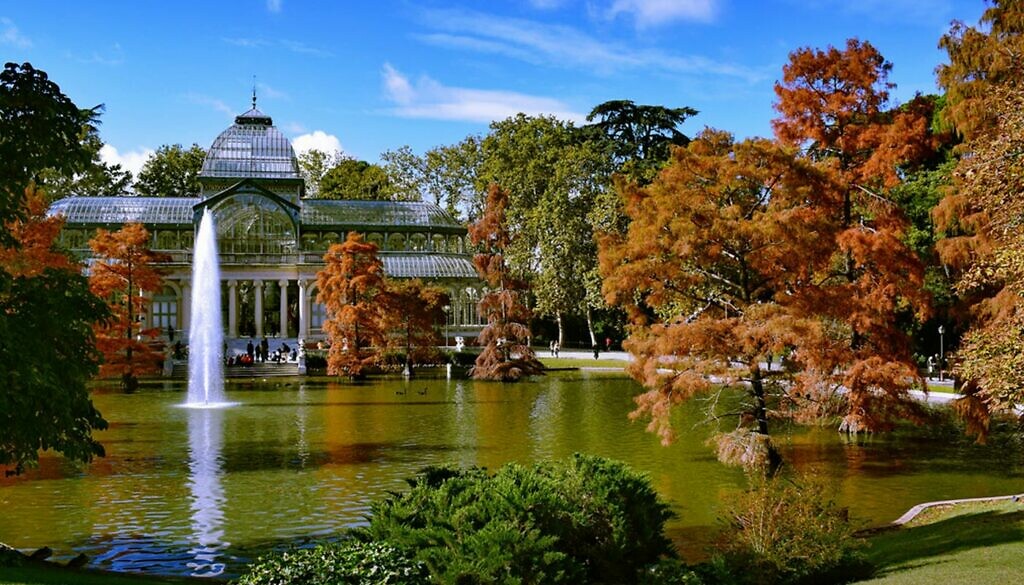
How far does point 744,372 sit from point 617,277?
117 inches

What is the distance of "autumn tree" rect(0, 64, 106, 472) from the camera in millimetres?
10133

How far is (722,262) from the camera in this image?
782 inches

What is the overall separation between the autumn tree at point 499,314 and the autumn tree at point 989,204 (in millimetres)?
23981

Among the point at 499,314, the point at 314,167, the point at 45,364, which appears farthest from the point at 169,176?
the point at 45,364

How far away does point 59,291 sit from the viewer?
35.6 ft

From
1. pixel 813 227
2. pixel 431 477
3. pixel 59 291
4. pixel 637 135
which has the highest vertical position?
pixel 637 135

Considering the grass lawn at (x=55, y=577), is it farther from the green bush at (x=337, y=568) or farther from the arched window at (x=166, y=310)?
the arched window at (x=166, y=310)

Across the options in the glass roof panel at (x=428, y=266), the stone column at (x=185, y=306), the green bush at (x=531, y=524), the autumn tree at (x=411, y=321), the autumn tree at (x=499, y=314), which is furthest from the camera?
the glass roof panel at (x=428, y=266)

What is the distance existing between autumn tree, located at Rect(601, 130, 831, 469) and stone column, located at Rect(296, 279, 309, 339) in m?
43.4

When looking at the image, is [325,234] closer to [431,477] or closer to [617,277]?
[617,277]

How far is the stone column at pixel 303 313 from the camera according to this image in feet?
199

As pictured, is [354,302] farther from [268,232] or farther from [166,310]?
[166,310]

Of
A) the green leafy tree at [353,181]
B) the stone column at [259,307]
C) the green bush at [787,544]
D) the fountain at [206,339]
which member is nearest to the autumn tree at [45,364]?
the green bush at [787,544]

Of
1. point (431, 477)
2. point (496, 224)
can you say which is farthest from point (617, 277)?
point (496, 224)
